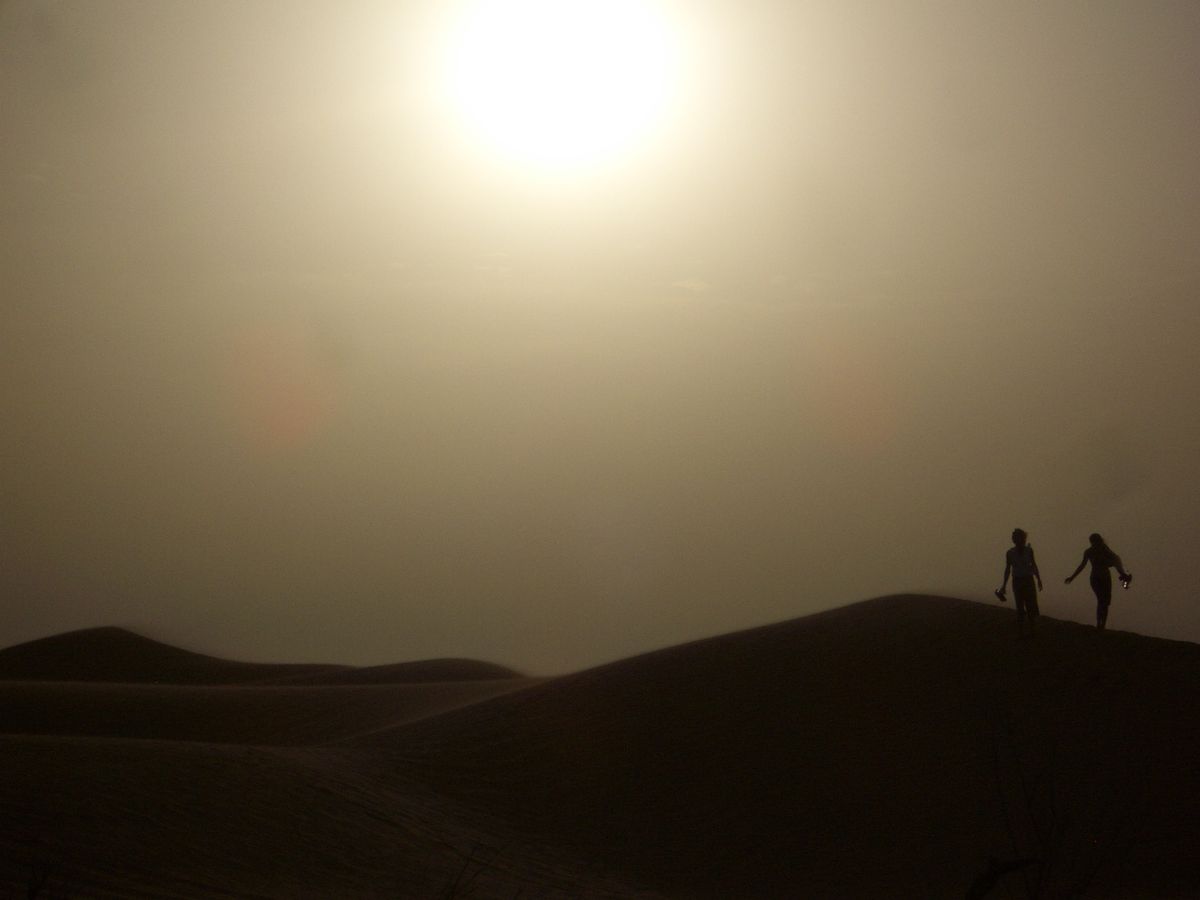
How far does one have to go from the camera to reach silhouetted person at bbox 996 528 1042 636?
648 inches

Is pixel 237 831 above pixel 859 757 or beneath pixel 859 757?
beneath

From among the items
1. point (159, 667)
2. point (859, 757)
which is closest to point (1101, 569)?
point (859, 757)

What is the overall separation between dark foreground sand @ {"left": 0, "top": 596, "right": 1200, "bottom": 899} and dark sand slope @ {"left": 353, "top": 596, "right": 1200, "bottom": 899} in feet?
0.13

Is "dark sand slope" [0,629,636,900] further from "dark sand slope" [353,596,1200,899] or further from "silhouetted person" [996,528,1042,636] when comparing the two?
"silhouetted person" [996,528,1042,636]

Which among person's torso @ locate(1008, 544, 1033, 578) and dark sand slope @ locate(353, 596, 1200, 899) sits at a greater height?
person's torso @ locate(1008, 544, 1033, 578)

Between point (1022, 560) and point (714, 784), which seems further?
point (1022, 560)

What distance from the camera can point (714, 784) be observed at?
1509cm

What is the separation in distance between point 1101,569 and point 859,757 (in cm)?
465

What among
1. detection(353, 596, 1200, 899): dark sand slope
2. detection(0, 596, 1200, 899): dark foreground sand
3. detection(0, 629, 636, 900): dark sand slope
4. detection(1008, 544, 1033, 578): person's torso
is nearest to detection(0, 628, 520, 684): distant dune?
detection(0, 596, 1200, 899): dark foreground sand

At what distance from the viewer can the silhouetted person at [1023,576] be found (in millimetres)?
16453

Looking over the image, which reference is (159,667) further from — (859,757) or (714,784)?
(859,757)

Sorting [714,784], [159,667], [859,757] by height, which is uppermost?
[859,757]

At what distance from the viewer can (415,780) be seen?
620 inches

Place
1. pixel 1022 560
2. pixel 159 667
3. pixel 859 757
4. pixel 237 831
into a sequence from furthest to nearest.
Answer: pixel 159 667, pixel 1022 560, pixel 859 757, pixel 237 831
